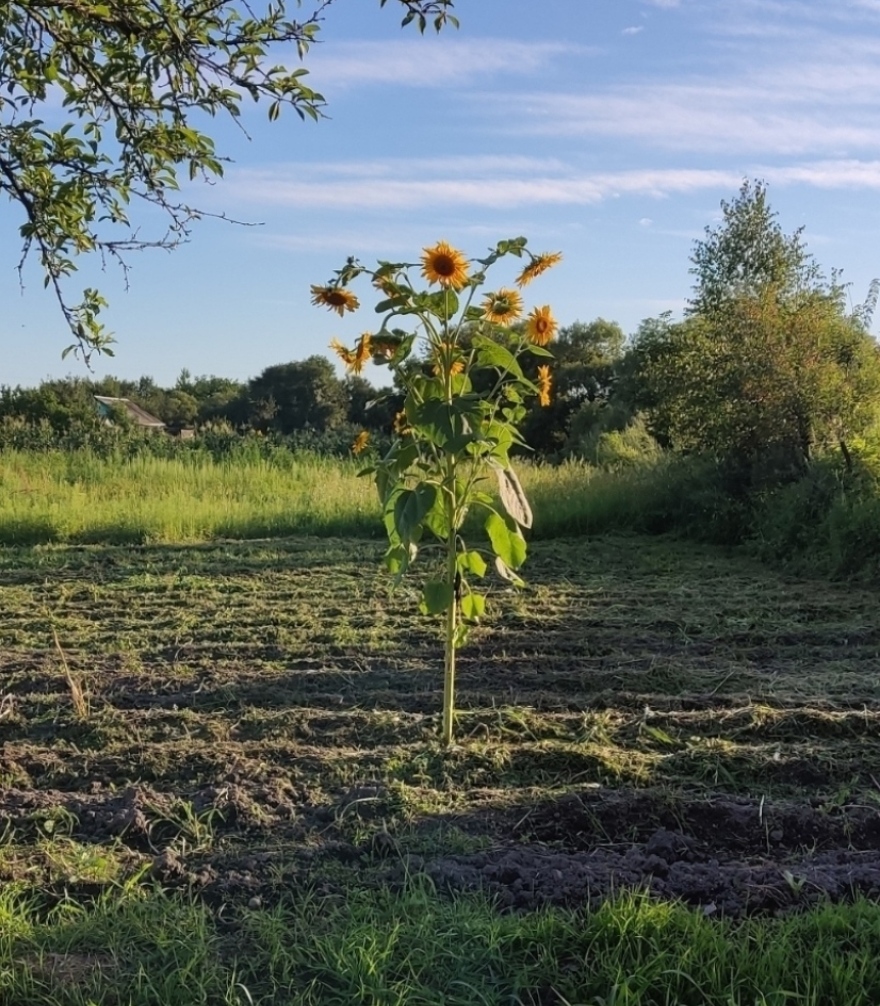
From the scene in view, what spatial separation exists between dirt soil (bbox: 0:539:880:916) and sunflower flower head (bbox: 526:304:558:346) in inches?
56.3

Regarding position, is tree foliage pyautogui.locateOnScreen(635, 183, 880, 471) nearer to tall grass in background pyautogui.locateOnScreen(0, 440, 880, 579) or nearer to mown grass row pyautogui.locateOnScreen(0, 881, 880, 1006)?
tall grass in background pyautogui.locateOnScreen(0, 440, 880, 579)

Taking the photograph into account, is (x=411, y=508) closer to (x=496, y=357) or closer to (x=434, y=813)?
(x=496, y=357)

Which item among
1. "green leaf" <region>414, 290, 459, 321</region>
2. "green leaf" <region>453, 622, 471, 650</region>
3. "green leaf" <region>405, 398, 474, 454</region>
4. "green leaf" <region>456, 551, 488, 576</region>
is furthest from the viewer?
"green leaf" <region>453, 622, 471, 650</region>

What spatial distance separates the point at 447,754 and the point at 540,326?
1510mm

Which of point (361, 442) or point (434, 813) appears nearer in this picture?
point (434, 813)

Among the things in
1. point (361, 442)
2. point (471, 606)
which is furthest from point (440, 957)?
point (361, 442)

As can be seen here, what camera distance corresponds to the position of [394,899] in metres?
2.24

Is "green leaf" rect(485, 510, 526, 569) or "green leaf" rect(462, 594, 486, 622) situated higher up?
"green leaf" rect(485, 510, 526, 569)

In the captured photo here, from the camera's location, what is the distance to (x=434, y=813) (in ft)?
9.24

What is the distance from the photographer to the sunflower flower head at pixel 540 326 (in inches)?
128

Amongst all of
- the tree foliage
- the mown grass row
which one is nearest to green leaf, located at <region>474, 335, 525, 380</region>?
the mown grass row

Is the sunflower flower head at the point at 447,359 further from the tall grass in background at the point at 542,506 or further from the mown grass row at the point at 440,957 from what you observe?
the tall grass in background at the point at 542,506

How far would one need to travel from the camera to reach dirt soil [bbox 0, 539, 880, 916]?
243 centimetres

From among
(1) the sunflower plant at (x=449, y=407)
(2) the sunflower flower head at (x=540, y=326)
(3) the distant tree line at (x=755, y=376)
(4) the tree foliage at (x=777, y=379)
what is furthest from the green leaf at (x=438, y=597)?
(4) the tree foliage at (x=777, y=379)
